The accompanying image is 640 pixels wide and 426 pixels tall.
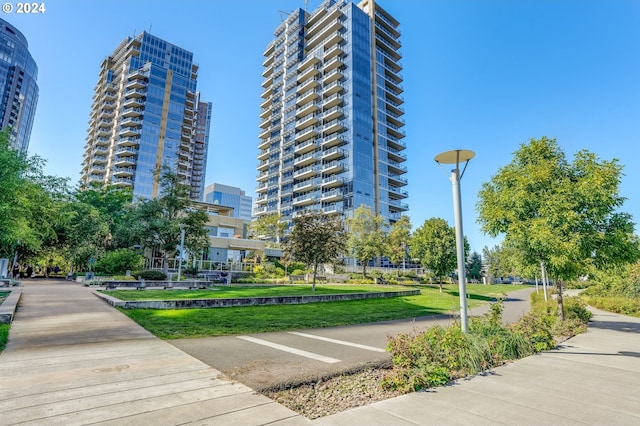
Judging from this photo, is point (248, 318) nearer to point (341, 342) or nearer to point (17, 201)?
point (341, 342)

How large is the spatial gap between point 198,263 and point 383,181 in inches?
1549

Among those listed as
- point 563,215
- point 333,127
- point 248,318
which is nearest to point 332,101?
point 333,127

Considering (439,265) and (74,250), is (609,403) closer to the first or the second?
(439,265)

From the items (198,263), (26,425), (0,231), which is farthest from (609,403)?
(198,263)

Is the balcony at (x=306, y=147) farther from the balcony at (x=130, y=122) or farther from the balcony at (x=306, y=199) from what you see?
the balcony at (x=130, y=122)

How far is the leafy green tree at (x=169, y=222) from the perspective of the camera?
1235 inches

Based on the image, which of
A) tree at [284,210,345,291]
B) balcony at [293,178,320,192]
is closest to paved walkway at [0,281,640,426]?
Answer: tree at [284,210,345,291]

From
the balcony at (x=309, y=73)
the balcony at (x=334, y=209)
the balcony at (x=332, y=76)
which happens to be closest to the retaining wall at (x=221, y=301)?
the balcony at (x=334, y=209)

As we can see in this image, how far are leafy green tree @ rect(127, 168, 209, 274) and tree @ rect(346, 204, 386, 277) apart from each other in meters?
19.1

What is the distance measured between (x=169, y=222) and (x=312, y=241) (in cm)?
1816

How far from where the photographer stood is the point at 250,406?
4.03 m

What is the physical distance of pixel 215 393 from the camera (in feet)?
14.7

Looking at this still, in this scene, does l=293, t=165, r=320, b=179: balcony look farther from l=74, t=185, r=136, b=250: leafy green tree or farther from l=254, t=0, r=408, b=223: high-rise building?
l=74, t=185, r=136, b=250: leafy green tree

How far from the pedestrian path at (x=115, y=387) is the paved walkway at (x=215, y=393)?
0.01 metres
